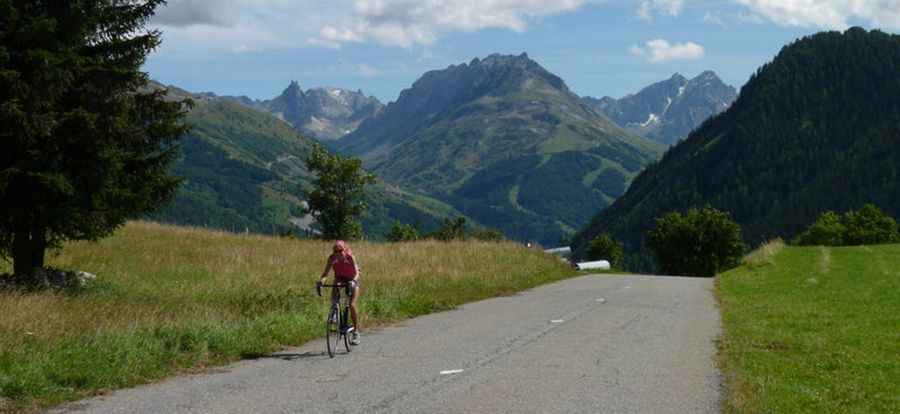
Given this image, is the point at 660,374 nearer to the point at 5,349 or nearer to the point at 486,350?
the point at 486,350

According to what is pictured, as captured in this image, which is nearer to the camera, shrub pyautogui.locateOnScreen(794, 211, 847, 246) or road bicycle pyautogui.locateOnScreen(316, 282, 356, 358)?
road bicycle pyautogui.locateOnScreen(316, 282, 356, 358)

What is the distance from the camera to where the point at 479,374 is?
13.4m

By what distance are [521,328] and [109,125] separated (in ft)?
36.6

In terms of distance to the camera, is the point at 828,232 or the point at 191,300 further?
the point at 828,232

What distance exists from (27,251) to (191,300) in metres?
5.01

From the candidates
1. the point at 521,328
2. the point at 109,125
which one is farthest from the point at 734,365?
the point at 109,125

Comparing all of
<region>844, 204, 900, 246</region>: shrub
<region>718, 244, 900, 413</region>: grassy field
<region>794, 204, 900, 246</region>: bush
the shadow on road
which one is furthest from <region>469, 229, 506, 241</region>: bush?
<region>844, 204, 900, 246</region>: shrub

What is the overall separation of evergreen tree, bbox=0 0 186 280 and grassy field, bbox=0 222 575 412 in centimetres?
226

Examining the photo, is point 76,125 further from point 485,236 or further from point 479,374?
point 485,236

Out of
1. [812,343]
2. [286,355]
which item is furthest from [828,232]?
[286,355]

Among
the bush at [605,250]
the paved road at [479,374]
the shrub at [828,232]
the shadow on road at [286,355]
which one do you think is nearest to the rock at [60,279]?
the shadow on road at [286,355]

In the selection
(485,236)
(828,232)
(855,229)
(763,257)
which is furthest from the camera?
(828,232)

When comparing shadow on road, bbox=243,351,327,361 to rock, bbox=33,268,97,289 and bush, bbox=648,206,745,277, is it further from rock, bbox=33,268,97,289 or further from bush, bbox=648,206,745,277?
bush, bbox=648,206,745,277

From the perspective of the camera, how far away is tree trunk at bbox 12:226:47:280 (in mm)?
21203
